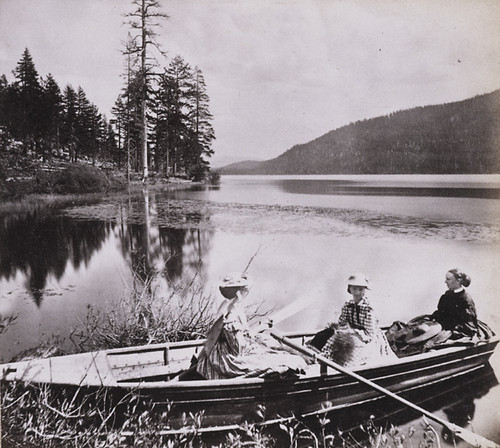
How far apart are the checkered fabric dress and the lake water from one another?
262 cm

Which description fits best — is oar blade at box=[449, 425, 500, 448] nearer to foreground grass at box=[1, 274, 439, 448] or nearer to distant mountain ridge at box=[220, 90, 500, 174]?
foreground grass at box=[1, 274, 439, 448]

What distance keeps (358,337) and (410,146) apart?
5.46m

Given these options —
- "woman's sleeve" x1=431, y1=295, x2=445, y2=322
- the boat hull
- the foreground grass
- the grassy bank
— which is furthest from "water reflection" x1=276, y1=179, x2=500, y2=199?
the foreground grass

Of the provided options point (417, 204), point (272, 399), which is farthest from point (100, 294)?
point (417, 204)

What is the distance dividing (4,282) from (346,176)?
8.29 metres

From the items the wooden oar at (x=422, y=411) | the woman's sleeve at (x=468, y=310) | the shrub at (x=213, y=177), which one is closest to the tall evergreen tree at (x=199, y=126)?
the shrub at (x=213, y=177)

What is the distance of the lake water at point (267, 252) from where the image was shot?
712 centimetres

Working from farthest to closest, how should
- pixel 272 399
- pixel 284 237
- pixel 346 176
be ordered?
pixel 346 176
pixel 284 237
pixel 272 399

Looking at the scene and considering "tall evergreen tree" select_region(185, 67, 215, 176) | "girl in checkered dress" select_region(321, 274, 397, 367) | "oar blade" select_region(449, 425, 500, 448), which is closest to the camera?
"oar blade" select_region(449, 425, 500, 448)

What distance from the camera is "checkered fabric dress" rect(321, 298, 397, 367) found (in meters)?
4.81

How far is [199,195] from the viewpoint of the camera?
33.3 feet

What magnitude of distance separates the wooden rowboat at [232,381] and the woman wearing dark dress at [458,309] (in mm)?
241

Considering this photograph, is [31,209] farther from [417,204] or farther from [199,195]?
[417,204]

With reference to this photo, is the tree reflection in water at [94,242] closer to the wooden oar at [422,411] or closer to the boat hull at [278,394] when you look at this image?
the boat hull at [278,394]
